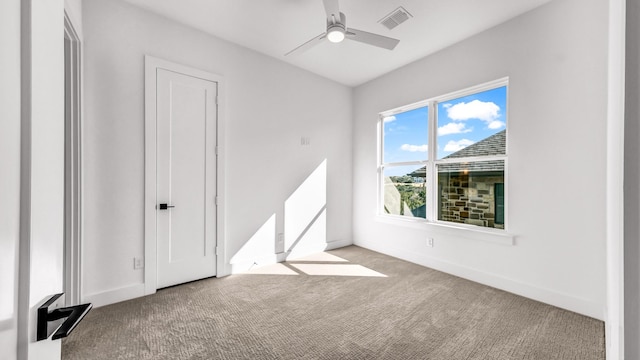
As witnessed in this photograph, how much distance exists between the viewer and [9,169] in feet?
1.33

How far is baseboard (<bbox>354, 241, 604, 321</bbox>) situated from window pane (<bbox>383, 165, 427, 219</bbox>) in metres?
0.61

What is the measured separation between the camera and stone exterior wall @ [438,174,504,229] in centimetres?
314

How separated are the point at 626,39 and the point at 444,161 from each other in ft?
11.5

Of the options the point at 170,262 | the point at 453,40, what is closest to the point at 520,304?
the point at 453,40

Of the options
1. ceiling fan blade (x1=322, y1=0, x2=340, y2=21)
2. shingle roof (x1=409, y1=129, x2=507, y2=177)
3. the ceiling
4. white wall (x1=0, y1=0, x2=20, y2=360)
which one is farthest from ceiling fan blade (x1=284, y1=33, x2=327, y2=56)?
white wall (x1=0, y1=0, x2=20, y2=360)

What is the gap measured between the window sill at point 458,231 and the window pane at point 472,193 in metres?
0.12

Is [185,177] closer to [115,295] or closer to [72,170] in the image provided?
[72,170]

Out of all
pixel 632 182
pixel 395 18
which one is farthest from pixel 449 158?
pixel 632 182

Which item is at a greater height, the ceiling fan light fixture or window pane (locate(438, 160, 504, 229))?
the ceiling fan light fixture

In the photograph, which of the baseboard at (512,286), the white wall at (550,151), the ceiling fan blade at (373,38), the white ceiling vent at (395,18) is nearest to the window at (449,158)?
the white wall at (550,151)

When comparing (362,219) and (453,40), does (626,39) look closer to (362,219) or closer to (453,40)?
(453,40)

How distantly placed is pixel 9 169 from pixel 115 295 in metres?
2.88

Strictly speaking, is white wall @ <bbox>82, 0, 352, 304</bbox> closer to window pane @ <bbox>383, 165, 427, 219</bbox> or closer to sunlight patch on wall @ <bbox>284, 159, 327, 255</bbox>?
sunlight patch on wall @ <bbox>284, 159, 327, 255</bbox>

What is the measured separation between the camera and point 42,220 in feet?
1.63
